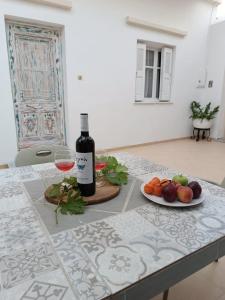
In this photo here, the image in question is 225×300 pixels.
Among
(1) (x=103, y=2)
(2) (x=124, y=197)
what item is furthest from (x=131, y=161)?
(1) (x=103, y=2)

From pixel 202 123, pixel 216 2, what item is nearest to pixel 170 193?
pixel 202 123

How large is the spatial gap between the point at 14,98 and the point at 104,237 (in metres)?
3.34

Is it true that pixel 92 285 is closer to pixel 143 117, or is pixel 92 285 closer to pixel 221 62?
pixel 143 117

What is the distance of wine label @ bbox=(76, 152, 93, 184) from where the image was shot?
73cm

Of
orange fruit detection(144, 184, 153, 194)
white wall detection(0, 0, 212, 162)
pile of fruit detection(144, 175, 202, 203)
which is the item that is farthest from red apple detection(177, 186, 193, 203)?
white wall detection(0, 0, 212, 162)

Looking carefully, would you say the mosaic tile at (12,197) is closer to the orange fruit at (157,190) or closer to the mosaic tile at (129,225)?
the mosaic tile at (129,225)

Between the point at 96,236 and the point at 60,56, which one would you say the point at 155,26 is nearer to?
the point at 60,56

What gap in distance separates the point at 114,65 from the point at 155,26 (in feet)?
3.93

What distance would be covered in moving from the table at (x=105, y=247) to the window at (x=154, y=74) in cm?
395

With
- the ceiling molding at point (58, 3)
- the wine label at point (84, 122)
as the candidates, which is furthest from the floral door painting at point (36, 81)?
the wine label at point (84, 122)

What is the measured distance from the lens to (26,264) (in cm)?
49

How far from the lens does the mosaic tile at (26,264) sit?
1.48ft

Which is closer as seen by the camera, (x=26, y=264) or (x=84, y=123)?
(x=26, y=264)

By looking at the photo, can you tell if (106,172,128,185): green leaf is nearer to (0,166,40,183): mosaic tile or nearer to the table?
the table
